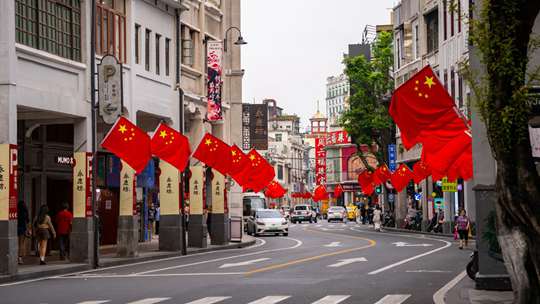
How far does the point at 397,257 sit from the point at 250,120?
59137 millimetres

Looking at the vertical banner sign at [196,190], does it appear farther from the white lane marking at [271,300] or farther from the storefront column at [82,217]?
the white lane marking at [271,300]

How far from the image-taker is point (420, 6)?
71.4 meters

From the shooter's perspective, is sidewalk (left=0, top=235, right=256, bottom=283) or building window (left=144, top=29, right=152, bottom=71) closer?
sidewalk (left=0, top=235, right=256, bottom=283)

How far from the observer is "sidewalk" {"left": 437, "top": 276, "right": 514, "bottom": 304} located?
20125mm

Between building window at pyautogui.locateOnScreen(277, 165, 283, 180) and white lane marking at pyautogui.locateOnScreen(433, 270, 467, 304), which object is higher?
building window at pyautogui.locateOnScreen(277, 165, 283, 180)

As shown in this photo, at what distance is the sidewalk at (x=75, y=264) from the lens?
29672 mm

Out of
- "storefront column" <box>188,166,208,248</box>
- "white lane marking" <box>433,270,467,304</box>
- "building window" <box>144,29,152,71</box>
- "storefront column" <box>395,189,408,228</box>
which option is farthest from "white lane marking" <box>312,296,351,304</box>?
"storefront column" <box>395,189,408,228</box>

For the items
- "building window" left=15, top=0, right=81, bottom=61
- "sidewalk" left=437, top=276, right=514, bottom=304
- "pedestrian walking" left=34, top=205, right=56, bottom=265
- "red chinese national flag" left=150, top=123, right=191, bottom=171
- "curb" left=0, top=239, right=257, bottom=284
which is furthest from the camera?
"red chinese national flag" left=150, top=123, right=191, bottom=171

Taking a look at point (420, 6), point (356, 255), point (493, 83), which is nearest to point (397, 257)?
point (356, 255)

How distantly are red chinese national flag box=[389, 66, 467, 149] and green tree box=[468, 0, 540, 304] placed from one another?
693 cm

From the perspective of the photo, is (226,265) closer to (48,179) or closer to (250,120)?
(48,179)

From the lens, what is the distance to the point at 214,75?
169 feet

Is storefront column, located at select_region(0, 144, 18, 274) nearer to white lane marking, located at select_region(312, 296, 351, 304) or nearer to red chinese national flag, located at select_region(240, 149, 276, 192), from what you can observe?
Result: white lane marking, located at select_region(312, 296, 351, 304)

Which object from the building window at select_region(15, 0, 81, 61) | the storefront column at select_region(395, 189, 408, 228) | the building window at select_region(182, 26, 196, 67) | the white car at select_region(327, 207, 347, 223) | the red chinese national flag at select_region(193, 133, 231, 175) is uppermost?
the building window at select_region(182, 26, 196, 67)
